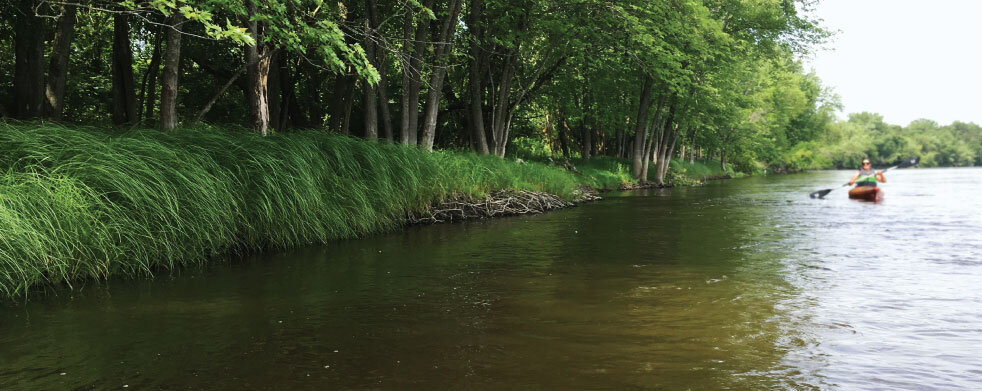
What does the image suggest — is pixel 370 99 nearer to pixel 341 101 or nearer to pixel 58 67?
pixel 341 101

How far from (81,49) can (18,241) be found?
18101 mm

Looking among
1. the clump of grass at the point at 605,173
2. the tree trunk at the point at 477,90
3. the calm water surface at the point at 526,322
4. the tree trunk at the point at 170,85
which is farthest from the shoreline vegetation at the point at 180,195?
the clump of grass at the point at 605,173

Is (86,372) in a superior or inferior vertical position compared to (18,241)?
inferior

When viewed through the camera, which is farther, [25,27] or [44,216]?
[25,27]

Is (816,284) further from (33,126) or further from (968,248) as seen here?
(33,126)

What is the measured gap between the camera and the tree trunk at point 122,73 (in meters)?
15.2

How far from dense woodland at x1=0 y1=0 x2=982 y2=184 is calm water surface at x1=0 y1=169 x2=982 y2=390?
3.03 metres

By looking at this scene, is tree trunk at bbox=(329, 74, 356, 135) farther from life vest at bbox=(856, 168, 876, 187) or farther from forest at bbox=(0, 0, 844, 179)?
life vest at bbox=(856, 168, 876, 187)

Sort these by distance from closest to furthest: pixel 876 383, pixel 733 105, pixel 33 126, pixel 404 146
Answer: pixel 876 383, pixel 33 126, pixel 404 146, pixel 733 105

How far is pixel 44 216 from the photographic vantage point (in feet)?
19.8

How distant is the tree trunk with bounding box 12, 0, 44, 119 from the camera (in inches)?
471

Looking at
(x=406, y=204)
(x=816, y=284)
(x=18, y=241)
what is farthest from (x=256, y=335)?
(x=406, y=204)

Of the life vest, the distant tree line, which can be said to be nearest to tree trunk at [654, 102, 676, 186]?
the life vest

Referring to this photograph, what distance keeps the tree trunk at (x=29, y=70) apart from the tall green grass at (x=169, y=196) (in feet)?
17.4
